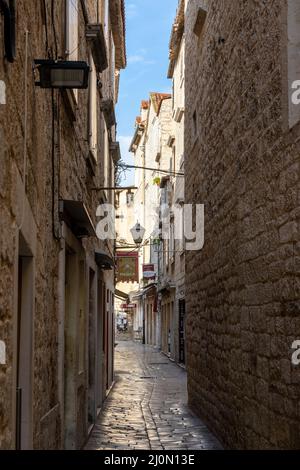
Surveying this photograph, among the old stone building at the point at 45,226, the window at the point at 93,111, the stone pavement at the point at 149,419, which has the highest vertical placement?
the window at the point at 93,111

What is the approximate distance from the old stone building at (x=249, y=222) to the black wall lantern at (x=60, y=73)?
1.63 metres

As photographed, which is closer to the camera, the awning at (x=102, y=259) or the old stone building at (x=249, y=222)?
the old stone building at (x=249, y=222)

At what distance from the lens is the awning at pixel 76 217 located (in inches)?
272

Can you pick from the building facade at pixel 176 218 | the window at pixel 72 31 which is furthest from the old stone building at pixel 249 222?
the building facade at pixel 176 218

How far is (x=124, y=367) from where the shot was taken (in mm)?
24000

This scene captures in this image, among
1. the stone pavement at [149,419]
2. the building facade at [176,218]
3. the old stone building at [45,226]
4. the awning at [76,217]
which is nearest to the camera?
the old stone building at [45,226]

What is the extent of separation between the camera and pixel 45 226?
5914 millimetres

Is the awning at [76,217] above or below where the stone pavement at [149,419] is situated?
above

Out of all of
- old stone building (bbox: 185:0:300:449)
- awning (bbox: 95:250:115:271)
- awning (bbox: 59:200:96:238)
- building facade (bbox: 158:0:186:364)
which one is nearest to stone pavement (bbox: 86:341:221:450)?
old stone building (bbox: 185:0:300:449)

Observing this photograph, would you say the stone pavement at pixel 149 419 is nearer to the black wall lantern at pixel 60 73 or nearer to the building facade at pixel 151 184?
the black wall lantern at pixel 60 73

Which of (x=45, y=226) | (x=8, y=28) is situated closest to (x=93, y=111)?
(x=45, y=226)

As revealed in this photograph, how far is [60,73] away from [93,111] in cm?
600

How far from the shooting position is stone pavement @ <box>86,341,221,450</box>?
915 cm

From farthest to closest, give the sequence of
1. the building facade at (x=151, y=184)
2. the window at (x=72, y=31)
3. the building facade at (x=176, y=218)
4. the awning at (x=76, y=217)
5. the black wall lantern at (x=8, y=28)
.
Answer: the building facade at (x=151, y=184) < the building facade at (x=176, y=218) < the window at (x=72, y=31) < the awning at (x=76, y=217) < the black wall lantern at (x=8, y=28)
